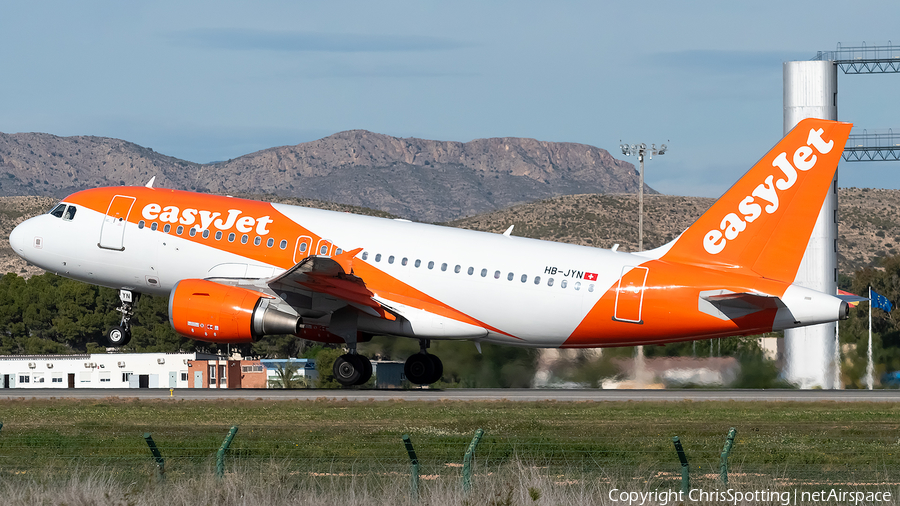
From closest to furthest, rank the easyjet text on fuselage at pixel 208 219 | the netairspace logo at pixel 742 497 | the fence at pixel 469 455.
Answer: the netairspace logo at pixel 742 497
the fence at pixel 469 455
the easyjet text on fuselage at pixel 208 219

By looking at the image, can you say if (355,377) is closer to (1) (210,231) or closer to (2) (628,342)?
Result: (1) (210,231)

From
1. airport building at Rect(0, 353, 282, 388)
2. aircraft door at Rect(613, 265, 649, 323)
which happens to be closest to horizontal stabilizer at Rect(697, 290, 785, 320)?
aircraft door at Rect(613, 265, 649, 323)

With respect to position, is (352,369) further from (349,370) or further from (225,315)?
(225,315)

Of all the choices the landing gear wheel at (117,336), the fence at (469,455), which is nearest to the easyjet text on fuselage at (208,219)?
the landing gear wheel at (117,336)

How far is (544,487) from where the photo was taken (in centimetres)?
1583

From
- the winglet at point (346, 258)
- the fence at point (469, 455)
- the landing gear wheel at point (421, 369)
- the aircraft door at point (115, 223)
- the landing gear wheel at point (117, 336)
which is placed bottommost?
the fence at point (469, 455)

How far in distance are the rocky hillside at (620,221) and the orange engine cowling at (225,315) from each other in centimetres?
11326

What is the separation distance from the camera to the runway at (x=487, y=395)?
34.1 meters

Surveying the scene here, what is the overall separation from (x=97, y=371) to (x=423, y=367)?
41.1 m

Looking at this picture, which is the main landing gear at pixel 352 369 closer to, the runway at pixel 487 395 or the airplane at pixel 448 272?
the airplane at pixel 448 272

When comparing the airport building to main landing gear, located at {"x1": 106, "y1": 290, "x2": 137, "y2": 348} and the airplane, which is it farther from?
the airplane

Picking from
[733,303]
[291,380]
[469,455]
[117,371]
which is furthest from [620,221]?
[469,455]

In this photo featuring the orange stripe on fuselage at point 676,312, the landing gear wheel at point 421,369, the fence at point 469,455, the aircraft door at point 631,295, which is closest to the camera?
the fence at point 469,455

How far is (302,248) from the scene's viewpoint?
114 feet
